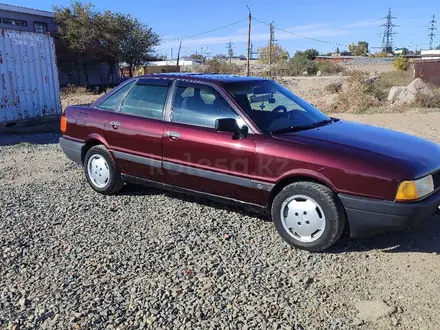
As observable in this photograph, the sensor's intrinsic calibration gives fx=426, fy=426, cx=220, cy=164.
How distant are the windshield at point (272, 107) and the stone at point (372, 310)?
1832mm

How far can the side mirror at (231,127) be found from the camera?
412 centimetres

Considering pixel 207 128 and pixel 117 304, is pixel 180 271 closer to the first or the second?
pixel 117 304

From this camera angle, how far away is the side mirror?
13.5ft

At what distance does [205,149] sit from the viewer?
4406 millimetres

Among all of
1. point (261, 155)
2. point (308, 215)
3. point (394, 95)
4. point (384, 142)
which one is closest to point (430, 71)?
point (394, 95)

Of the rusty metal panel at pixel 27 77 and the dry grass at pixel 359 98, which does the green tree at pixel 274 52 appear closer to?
the dry grass at pixel 359 98

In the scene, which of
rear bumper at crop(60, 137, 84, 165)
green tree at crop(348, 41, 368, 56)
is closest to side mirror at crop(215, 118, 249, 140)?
rear bumper at crop(60, 137, 84, 165)

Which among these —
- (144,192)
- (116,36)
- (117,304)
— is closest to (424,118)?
(144,192)

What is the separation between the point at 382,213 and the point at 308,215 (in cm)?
64

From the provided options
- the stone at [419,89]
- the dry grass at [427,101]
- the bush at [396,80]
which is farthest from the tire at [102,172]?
the bush at [396,80]

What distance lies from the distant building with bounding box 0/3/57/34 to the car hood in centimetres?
2520

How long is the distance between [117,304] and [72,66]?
30265mm

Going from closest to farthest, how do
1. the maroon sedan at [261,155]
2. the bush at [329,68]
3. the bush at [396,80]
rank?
the maroon sedan at [261,155] → the bush at [396,80] → the bush at [329,68]

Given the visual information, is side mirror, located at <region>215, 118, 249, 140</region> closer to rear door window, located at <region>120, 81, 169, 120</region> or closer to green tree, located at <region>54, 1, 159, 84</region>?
rear door window, located at <region>120, 81, 169, 120</region>
